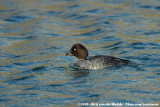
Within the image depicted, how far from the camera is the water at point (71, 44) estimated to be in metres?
9.41

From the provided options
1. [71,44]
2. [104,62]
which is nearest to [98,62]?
[104,62]

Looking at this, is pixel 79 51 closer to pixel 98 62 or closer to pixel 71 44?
pixel 98 62

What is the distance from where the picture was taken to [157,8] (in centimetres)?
2191

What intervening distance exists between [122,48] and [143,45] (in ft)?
3.04

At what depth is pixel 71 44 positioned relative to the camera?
16.0 meters

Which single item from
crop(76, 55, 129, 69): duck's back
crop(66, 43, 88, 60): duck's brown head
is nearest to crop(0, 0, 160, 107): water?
crop(76, 55, 129, 69): duck's back

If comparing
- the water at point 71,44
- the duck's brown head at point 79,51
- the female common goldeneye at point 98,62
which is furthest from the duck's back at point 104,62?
the duck's brown head at point 79,51

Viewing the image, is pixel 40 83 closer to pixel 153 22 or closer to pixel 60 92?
pixel 60 92

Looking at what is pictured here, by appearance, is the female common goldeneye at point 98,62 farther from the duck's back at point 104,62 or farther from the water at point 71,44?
the water at point 71,44

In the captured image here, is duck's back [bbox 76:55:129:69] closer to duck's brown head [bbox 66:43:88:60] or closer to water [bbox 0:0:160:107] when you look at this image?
water [bbox 0:0:160:107]

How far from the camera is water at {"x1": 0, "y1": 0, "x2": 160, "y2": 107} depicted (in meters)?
9.41

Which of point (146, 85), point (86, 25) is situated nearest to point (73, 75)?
point (146, 85)

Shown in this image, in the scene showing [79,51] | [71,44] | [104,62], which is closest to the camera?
[104,62]

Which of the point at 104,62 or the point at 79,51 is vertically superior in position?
the point at 79,51
